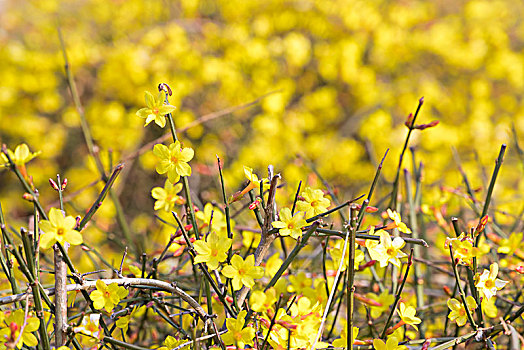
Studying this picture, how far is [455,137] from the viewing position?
367 cm

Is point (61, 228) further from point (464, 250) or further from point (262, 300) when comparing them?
point (464, 250)

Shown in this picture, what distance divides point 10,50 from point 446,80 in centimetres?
377

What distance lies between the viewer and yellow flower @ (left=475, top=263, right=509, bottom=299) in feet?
2.49

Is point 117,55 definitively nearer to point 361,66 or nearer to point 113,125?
point 113,125

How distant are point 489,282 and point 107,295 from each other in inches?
25.9

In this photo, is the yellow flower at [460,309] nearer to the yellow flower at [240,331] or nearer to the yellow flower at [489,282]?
the yellow flower at [489,282]

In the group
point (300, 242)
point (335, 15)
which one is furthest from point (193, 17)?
point (300, 242)

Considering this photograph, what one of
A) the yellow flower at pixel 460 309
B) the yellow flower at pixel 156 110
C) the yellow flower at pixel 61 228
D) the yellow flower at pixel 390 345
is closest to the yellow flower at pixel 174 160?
the yellow flower at pixel 156 110

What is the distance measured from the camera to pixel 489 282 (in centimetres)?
78

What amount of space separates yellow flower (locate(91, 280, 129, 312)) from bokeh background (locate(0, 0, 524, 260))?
221cm

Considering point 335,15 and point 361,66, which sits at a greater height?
point 335,15

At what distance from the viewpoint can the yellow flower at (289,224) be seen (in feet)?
2.40

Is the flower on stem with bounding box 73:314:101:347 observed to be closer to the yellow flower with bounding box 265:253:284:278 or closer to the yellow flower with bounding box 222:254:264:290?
the yellow flower with bounding box 222:254:264:290

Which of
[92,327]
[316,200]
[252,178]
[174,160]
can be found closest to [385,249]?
[316,200]
